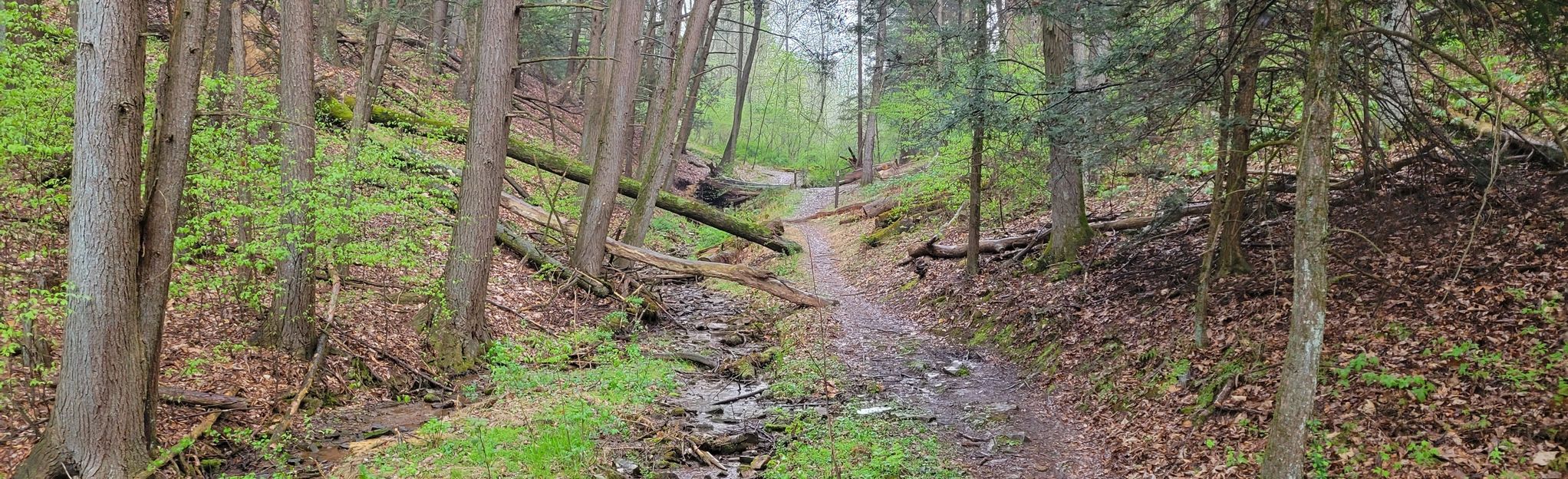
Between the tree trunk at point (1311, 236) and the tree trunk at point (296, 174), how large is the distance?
8401 mm

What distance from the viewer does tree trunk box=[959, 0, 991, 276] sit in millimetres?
10688

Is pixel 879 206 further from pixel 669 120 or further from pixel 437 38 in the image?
pixel 437 38

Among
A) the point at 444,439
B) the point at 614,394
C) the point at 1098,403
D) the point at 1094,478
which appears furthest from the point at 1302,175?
the point at 444,439

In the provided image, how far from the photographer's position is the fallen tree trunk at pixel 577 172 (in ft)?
48.0

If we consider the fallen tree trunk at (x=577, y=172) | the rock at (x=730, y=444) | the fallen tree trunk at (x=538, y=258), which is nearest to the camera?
the rock at (x=730, y=444)

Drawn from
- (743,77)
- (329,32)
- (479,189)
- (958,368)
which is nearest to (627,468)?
(479,189)

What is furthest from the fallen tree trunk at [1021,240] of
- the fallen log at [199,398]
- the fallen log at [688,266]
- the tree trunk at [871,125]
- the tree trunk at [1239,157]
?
the tree trunk at [871,125]

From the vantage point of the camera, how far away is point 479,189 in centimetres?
941

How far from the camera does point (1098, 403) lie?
7641 millimetres

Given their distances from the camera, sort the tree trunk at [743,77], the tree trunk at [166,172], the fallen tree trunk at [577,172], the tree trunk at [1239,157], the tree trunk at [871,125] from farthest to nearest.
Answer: the tree trunk at [871,125] → the tree trunk at [743,77] → the fallen tree trunk at [577,172] → the tree trunk at [1239,157] → the tree trunk at [166,172]

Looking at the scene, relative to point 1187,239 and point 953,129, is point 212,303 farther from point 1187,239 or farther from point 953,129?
point 1187,239

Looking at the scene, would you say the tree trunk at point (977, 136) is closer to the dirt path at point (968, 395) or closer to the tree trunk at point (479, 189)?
the dirt path at point (968, 395)

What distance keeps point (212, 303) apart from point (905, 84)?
12.9 metres

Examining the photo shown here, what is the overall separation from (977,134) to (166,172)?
31.5ft
